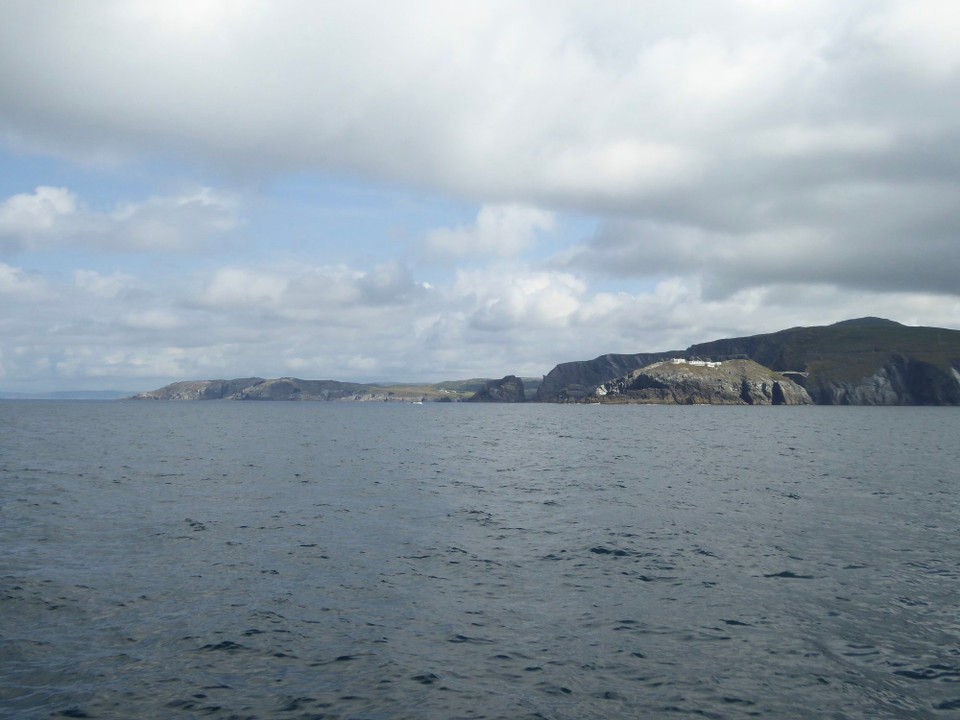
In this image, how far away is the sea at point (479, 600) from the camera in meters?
20.9

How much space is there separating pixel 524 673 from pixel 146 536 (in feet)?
93.8

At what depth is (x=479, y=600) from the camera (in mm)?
29766

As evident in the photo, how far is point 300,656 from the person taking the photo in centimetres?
2372

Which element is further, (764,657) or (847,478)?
(847,478)

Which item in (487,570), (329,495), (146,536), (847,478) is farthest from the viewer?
(847,478)

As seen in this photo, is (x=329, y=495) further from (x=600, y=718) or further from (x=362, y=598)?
(x=600, y=718)

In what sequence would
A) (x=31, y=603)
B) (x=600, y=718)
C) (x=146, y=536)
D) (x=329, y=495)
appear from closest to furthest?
(x=600, y=718)
(x=31, y=603)
(x=146, y=536)
(x=329, y=495)

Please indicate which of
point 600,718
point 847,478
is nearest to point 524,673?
point 600,718

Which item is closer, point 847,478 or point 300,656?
point 300,656

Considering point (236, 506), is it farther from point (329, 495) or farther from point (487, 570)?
point (487, 570)

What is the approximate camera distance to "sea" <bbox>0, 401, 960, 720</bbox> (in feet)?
68.7

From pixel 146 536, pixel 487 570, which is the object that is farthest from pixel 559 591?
pixel 146 536

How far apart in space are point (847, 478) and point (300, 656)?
6294cm

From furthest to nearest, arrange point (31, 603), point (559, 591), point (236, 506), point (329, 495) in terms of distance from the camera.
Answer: point (329, 495)
point (236, 506)
point (559, 591)
point (31, 603)
